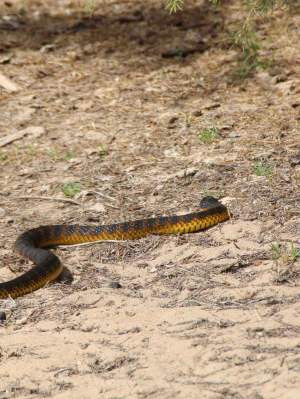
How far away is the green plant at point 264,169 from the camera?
8.75 meters

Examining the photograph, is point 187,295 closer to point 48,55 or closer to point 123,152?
point 123,152

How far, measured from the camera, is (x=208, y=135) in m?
9.96

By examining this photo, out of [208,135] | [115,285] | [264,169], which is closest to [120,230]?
[115,285]

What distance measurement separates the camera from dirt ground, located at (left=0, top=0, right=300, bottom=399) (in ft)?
17.8

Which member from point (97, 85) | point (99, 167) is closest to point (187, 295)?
point (99, 167)

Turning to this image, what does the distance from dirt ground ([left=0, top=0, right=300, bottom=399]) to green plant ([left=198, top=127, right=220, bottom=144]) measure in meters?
0.06

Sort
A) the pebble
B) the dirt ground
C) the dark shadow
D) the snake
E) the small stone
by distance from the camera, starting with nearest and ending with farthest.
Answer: the dirt ground, the pebble, the small stone, the snake, the dark shadow

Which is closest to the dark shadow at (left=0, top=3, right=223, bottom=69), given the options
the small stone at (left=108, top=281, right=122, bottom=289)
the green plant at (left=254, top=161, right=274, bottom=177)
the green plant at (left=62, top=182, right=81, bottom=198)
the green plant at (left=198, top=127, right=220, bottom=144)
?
the green plant at (left=198, top=127, right=220, bottom=144)

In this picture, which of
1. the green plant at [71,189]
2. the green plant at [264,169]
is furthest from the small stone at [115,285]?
the green plant at [264,169]

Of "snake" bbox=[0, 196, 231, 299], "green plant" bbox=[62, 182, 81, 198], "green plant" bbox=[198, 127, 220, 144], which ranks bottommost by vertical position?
"green plant" bbox=[62, 182, 81, 198]

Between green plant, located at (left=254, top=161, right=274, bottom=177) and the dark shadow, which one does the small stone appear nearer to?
green plant, located at (left=254, top=161, right=274, bottom=177)

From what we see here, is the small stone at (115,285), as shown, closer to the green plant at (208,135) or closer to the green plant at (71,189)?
the green plant at (71,189)

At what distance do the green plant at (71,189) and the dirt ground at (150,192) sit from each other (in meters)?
0.02

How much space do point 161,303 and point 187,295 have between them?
213 millimetres
